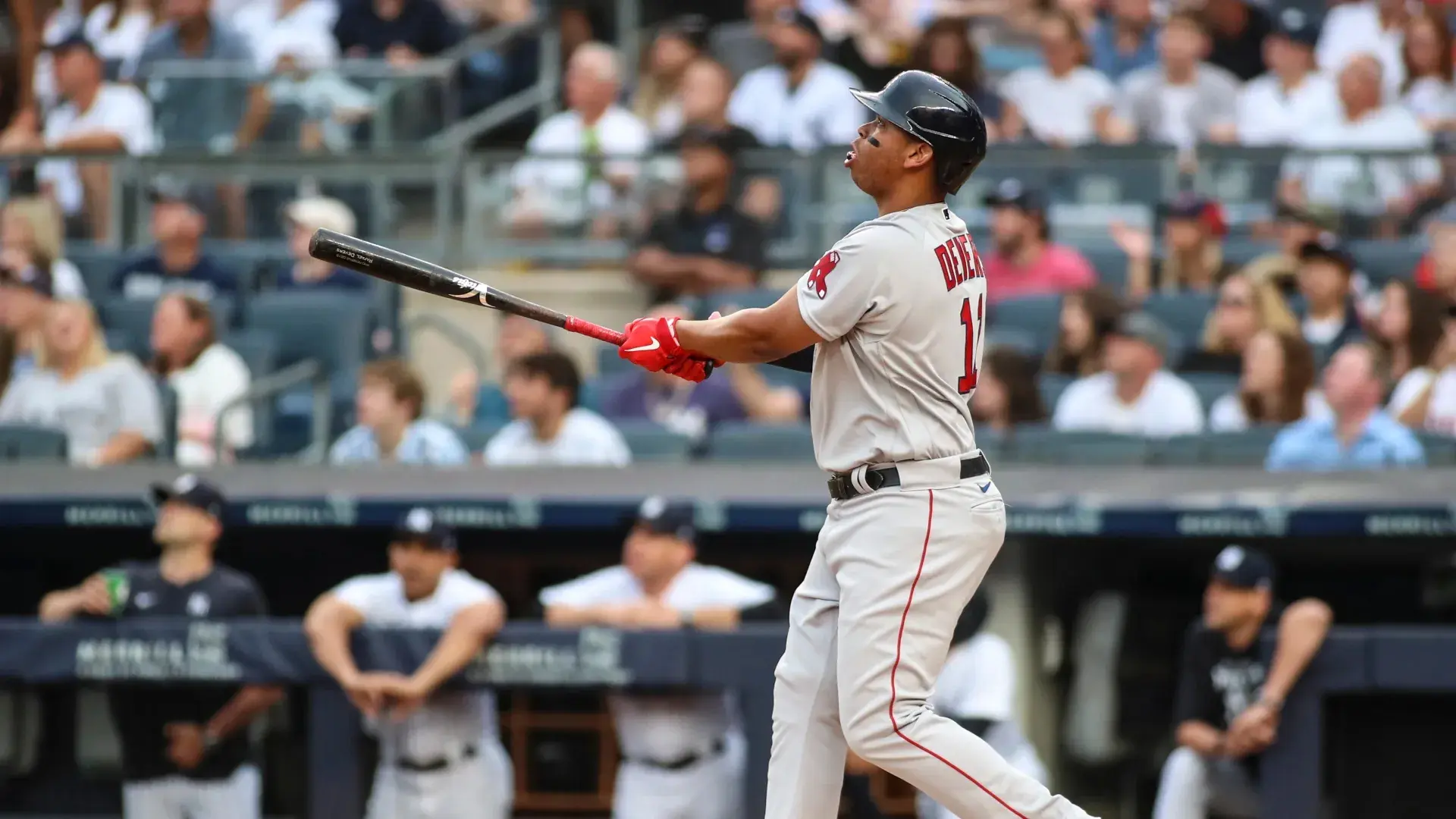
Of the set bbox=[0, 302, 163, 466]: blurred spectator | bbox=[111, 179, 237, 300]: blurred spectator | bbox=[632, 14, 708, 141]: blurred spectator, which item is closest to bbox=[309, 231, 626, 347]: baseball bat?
bbox=[0, 302, 163, 466]: blurred spectator

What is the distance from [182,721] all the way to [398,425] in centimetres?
134

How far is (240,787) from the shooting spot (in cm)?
588

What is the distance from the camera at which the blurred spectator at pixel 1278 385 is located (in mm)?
6648

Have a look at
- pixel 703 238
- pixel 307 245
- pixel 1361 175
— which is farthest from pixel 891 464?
pixel 307 245

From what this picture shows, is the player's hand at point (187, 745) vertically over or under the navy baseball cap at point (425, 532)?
under

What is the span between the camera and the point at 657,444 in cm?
677

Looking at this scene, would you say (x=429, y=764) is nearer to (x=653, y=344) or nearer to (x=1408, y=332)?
(x=653, y=344)

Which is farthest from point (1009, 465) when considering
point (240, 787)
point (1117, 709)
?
point (240, 787)

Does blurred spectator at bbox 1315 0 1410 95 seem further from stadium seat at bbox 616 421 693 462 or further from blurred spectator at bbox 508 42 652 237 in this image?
stadium seat at bbox 616 421 693 462

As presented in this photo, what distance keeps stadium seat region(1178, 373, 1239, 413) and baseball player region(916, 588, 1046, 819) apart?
4.92 ft

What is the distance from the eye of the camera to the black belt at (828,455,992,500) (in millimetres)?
3518

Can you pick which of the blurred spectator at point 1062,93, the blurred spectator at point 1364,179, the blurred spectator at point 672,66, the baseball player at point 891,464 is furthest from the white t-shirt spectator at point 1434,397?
the baseball player at point 891,464

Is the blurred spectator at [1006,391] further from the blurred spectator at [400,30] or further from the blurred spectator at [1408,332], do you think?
the blurred spectator at [400,30]

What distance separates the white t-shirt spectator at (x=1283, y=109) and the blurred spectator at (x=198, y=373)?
13.6 feet
